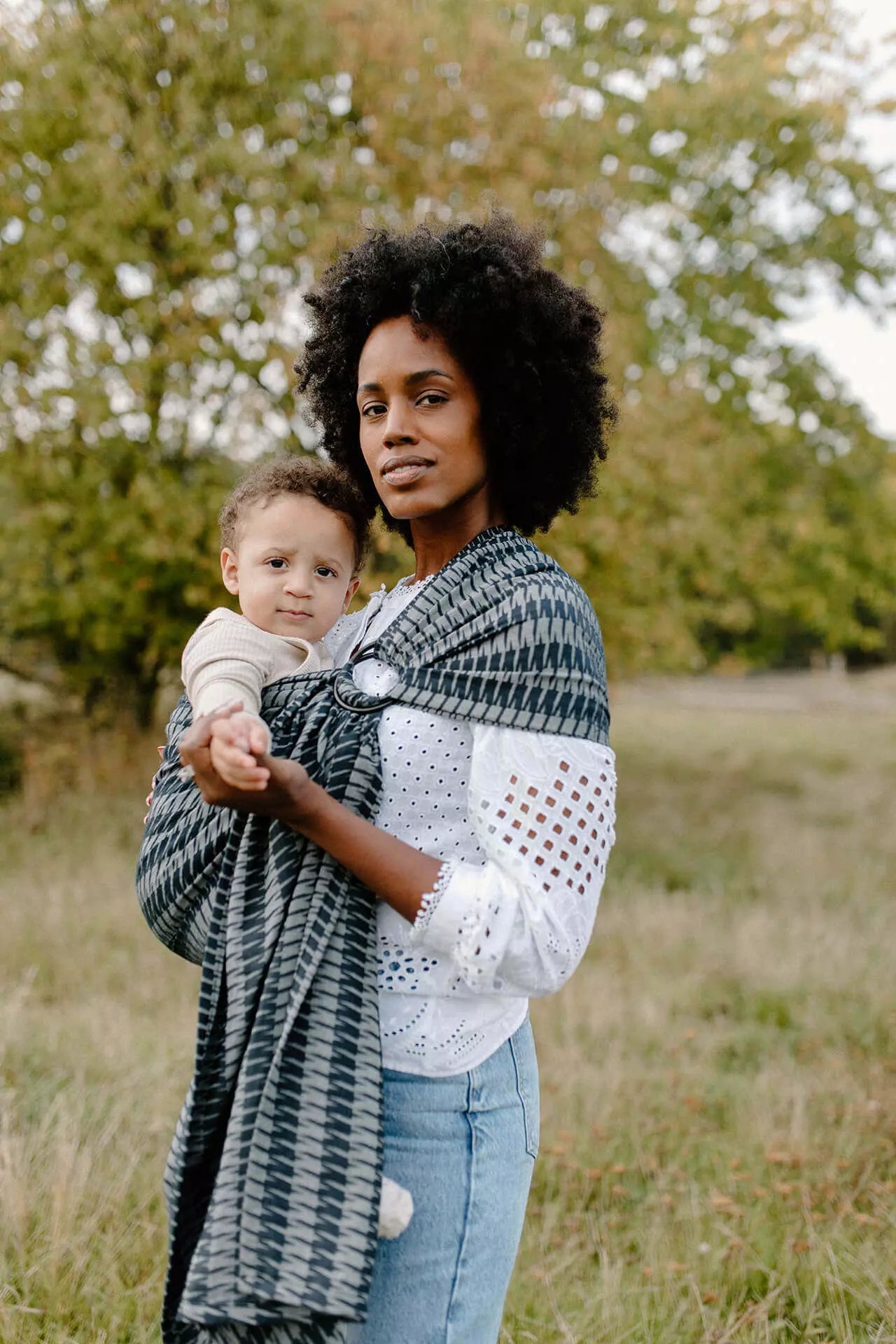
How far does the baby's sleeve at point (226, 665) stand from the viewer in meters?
1.65

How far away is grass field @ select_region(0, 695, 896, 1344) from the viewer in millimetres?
2857

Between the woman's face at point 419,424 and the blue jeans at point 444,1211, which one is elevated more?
the woman's face at point 419,424

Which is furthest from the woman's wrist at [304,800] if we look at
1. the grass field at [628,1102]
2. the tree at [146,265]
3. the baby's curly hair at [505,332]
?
the tree at [146,265]

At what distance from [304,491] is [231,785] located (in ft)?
2.34

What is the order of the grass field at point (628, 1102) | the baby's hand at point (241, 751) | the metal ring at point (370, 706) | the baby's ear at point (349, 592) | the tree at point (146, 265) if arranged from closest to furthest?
the baby's hand at point (241, 751), the metal ring at point (370, 706), the baby's ear at point (349, 592), the grass field at point (628, 1102), the tree at point (146, 265)

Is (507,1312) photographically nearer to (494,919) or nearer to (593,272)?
(494,919)

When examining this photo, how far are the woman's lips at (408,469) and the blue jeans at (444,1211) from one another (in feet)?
2.72

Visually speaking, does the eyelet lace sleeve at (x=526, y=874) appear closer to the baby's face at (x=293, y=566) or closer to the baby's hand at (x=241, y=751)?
the baby's hand at (x=241, y=751)

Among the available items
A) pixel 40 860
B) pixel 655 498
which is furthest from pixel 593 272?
pixel 40 860

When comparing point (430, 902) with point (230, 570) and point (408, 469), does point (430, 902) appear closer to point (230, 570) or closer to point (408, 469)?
point (408, 469)

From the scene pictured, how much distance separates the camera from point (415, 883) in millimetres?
1428

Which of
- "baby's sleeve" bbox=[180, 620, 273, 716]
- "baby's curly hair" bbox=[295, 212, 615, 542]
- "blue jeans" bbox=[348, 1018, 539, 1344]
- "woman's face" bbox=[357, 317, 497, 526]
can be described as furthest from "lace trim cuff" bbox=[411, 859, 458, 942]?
"baby's curly hair" bbox=[295, 212, 615, 542]

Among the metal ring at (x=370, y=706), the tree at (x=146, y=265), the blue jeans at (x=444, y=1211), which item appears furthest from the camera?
the tree at (x=146, y=265)

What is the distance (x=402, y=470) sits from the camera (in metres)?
1.71
